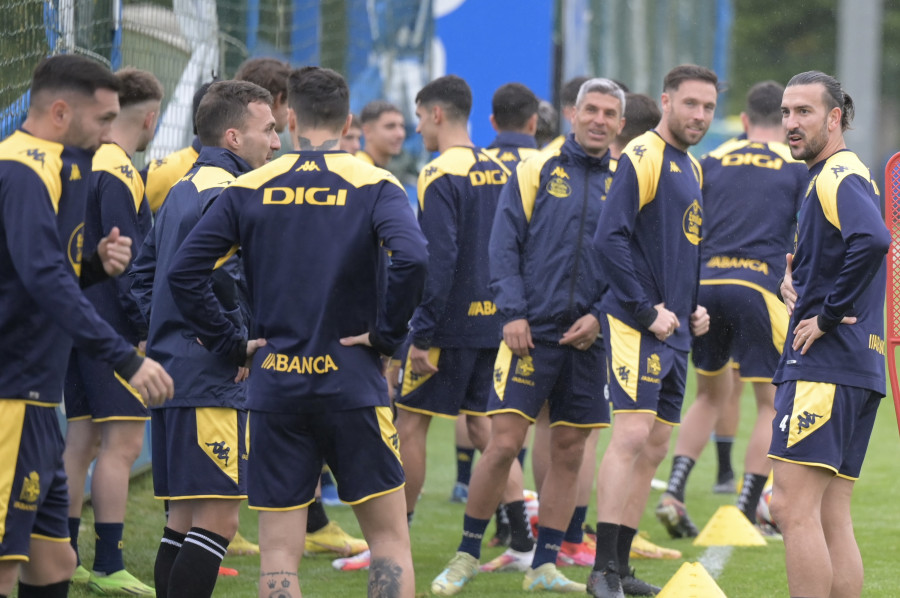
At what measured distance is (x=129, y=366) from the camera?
13.0 ft

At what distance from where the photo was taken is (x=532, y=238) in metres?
6.31

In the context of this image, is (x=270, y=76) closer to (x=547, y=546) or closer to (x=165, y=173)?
(x=165, y=173)

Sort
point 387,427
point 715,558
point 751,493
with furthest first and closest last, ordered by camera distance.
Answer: point 751,493 < point 715,558 < point 387,427

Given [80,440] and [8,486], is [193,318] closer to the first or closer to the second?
[8,486]

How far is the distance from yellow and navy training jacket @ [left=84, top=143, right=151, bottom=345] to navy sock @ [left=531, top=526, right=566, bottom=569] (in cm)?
216

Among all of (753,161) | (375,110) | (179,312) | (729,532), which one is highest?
(375,110)

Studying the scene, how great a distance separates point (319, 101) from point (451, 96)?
251 cm

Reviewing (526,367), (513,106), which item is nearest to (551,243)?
(526,367)

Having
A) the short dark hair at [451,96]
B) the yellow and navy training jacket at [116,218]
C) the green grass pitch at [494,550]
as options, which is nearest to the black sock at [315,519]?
the green grass pitch at [494,550]

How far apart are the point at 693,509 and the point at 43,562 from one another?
5537 mm

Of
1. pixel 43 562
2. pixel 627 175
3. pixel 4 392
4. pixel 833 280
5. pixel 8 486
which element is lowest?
pixel 43 562

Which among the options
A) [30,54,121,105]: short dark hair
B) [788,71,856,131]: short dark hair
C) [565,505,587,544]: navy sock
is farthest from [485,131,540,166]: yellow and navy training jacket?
[30,54,121,105]: short dark hair

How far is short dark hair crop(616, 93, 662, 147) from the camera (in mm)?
7262

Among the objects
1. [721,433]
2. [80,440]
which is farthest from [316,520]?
[721,433]
